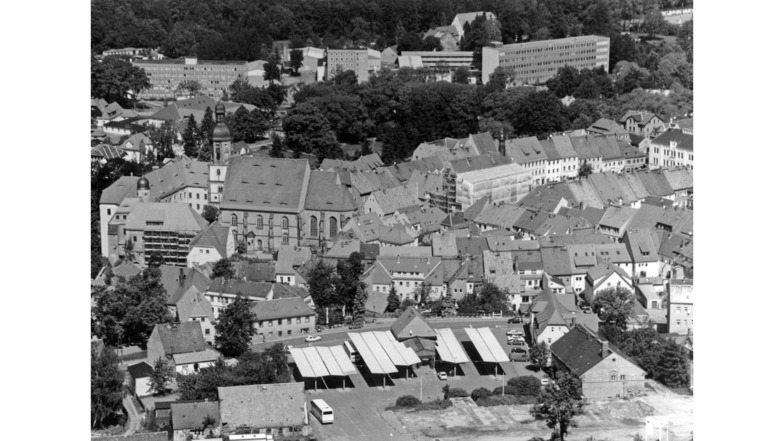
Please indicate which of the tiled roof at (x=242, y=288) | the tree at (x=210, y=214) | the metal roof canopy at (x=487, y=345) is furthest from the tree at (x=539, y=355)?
the tree at (x=210, y=214)

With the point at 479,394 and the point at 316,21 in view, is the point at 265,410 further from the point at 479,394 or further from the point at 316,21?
the point at 316,21

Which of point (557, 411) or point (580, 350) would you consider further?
point (580, 350)

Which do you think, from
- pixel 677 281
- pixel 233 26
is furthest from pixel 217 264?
pixel 233 26

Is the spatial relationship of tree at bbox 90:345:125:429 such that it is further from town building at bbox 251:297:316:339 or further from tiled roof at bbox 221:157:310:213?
tiled roof at bbox 221:157:310:213

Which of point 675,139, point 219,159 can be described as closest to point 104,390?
point 219,159

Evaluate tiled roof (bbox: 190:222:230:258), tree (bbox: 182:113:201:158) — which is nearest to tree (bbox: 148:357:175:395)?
tiled roof (bbox: 190:222:230:258)

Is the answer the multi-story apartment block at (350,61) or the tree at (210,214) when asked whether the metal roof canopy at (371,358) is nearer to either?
the tree at (210,214)
